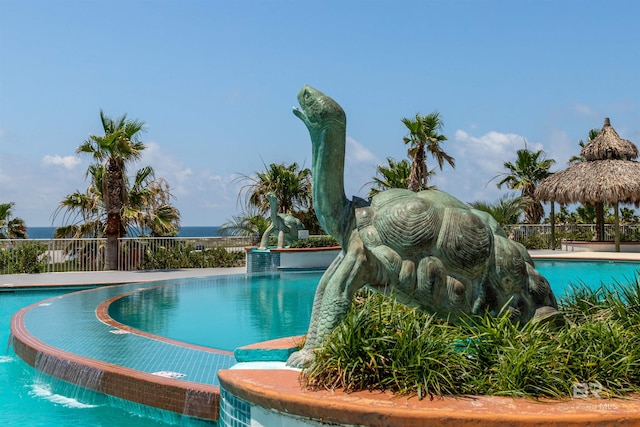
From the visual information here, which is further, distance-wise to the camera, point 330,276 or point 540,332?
point 330,276

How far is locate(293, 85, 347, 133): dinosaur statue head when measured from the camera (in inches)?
142

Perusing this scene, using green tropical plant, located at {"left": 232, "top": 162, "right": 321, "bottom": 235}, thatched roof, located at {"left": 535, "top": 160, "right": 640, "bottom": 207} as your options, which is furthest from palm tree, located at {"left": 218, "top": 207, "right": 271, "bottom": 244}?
thatched roof, located at {"left": 535, "top": 160, "right": 640, "bottom": 207}

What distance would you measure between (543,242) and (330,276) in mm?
24085

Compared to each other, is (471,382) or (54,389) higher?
(471,382)

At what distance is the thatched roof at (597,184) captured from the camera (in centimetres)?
2297

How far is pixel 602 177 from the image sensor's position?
2356 centimetres

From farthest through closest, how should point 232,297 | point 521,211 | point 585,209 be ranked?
point 585,209
point 521,211
point 232,297

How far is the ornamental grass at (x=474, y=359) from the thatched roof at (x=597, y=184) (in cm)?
2190

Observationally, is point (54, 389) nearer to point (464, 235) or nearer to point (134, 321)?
point (134, 321)

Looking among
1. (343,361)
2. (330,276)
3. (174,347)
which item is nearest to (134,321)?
(174,347)

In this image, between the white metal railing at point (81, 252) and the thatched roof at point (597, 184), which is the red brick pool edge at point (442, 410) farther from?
the thatched roof at point (597, 184)

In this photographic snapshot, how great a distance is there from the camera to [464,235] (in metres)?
3.46

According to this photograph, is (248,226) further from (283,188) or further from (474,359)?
(474,359)
